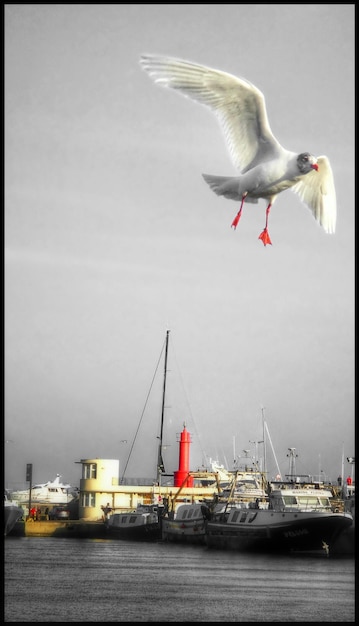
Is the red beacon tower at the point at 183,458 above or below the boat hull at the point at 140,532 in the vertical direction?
above

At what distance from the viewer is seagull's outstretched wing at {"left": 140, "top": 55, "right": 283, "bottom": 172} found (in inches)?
404

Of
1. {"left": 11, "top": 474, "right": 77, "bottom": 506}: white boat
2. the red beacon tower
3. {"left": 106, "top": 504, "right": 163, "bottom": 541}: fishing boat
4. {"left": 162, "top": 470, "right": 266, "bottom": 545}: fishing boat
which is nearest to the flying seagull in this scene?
{"left": 162, "top": 470, "right": 266, "bottom": 545}: fishing boat

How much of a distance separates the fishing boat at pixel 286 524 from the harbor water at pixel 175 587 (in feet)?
1.81

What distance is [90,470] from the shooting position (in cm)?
4941

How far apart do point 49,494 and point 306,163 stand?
224ft

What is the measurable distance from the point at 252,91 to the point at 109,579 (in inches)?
825

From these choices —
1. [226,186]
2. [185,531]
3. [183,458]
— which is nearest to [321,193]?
[226,186]

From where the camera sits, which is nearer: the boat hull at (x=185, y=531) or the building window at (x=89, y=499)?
the boat hull at (x=185, y=531)

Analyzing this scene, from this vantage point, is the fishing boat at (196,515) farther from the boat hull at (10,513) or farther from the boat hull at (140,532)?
the boat hull at (10,513)

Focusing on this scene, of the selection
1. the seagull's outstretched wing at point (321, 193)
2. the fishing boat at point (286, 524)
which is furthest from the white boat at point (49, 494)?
the seagull's outstretched wing at point (321, 193)

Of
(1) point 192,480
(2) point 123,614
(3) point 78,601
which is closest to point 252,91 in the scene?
(2) point 123,614

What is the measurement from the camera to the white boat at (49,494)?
71.6m

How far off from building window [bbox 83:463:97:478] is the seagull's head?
41.3m

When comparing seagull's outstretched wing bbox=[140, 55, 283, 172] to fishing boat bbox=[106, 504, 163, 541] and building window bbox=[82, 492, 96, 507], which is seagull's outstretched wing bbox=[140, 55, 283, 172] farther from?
building window bbox=[82, 492, 96, 507]
